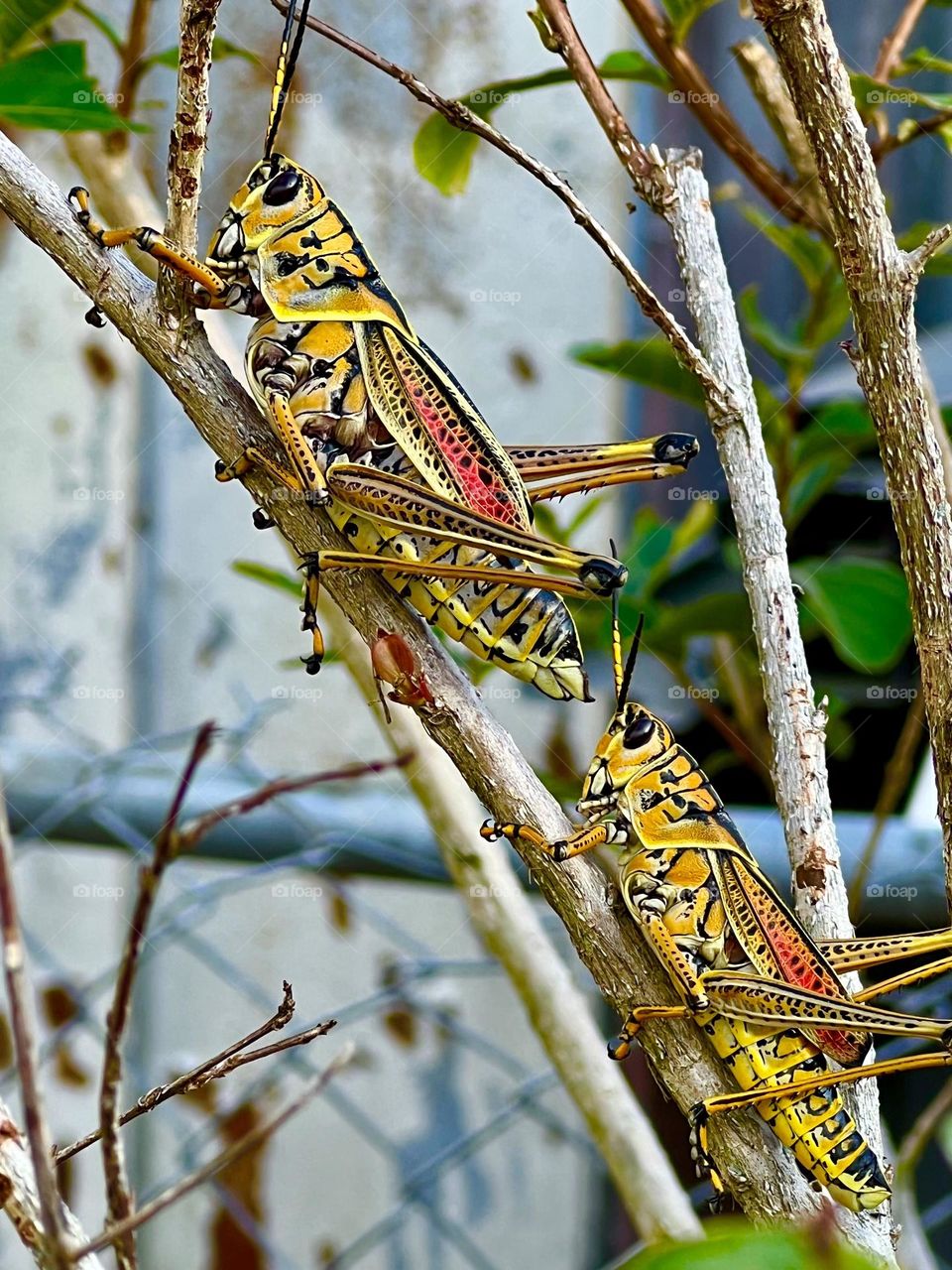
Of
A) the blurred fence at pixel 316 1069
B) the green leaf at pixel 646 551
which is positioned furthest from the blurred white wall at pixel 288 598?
the green leaf at pixel 646 551

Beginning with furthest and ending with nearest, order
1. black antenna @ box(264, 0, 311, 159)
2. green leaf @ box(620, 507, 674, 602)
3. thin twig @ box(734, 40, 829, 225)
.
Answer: green leaf @ box(620, 507, 674, 602) < thin twig @ box(734, 40, 829, 225) < black antenna @ box(264, 0, 311, 159)

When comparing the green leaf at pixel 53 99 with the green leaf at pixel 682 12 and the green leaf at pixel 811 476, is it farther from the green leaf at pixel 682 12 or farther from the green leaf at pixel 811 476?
the green leaf at pixel 811 476

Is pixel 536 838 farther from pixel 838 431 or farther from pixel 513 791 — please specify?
pixel 838 431

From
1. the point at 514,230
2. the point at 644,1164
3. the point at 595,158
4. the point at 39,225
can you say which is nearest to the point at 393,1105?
the point at 644,1164

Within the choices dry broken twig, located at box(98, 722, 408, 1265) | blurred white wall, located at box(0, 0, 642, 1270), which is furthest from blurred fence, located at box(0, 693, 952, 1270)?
dry broken twig, located at box(98, 722, 408, 1265)

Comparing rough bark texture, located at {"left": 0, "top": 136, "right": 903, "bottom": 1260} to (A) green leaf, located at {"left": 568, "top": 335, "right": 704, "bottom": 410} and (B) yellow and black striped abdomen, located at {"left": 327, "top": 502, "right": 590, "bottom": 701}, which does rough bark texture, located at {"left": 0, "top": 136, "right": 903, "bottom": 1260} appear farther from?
(A) green leaf, located at {"left": 568, "top": 335, "right": 704, "bottom": 410}

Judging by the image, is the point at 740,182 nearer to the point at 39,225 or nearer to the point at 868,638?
the point at 868,638

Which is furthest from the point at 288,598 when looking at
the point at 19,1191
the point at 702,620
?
the point at 19,1191
